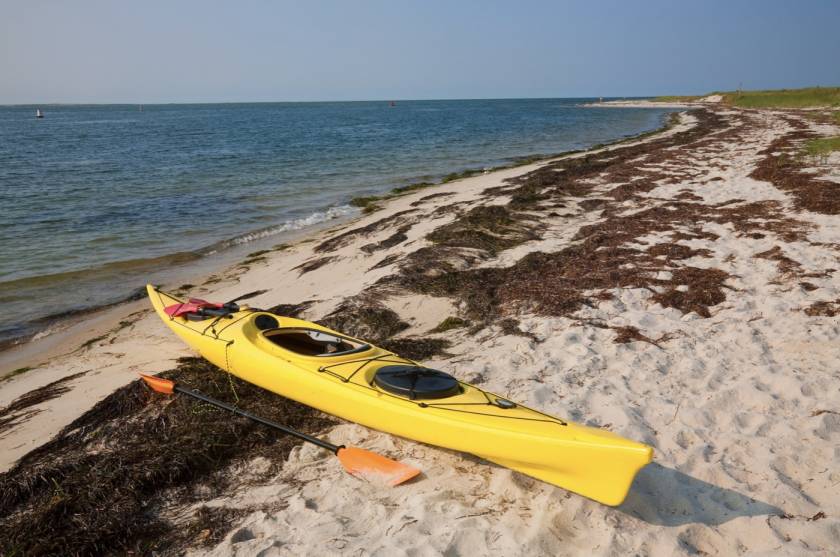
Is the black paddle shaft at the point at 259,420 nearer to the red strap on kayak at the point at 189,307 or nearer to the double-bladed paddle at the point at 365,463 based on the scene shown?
the double-bladed paddle at the point at 365,463

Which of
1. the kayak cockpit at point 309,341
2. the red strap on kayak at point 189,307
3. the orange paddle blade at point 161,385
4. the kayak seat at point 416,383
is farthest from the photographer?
the red strap on kayak at point 189,307

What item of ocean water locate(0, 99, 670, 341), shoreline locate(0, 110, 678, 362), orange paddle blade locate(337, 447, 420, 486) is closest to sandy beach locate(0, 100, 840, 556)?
orange paddle blade locate(337, 447, 420, 486)

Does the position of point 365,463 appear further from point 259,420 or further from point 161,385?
point 161,385

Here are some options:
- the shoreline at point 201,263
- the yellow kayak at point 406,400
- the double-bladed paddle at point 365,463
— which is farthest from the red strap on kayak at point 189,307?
the shoreline at point 201,263

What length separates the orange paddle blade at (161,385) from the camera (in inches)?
194

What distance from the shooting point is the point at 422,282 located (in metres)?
7.37

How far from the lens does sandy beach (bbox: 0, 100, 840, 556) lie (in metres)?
3.20

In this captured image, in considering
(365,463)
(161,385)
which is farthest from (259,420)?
(161,385)

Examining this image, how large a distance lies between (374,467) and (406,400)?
1.77 ft

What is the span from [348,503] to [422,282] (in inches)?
163

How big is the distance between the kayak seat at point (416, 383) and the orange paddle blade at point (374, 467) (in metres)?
0.50

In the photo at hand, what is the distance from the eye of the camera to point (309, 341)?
18.1 ft

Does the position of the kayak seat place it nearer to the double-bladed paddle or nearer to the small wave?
the double-bladed paddle

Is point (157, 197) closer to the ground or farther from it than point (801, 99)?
closer to the ground
